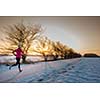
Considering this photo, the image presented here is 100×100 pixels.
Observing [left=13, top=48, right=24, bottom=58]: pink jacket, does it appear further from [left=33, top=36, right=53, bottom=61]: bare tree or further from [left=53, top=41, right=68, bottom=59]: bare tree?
[left=53, top=41, right=68, bottom=59]: bare tree

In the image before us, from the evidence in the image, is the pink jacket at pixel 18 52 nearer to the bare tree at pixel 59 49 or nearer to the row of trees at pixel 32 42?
the row of trees at pixel 32 42

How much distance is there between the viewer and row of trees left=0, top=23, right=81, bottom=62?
2967 mm

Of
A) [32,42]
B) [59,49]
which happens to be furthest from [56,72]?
[32,42]

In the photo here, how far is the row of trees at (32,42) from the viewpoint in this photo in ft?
9.73

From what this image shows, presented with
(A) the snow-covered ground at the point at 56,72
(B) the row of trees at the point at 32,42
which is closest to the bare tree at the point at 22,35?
(B) the row of trees at the point at 32,42

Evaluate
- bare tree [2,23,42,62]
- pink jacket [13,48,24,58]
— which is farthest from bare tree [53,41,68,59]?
pink jacket [13,48,24,58]

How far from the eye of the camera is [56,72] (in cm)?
296

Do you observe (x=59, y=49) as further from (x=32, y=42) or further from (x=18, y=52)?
(x=18, y=52)

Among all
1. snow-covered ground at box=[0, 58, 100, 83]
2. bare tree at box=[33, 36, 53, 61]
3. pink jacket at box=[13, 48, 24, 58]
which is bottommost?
snow-covered ground at box=[0, 58, 100, 83]

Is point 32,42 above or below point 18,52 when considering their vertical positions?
above

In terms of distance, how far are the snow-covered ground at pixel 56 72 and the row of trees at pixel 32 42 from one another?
8 centimetres

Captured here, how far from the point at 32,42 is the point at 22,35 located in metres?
0.14

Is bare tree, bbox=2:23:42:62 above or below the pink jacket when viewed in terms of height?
above
